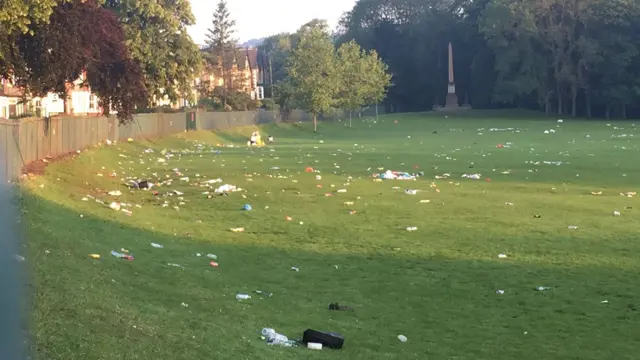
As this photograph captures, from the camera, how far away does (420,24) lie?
116500 millimetres

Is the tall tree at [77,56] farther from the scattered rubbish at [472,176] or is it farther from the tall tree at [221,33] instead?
the tall tree at [221,33]

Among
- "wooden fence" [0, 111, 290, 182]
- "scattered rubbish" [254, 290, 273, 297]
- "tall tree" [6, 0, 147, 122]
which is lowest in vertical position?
"scattered rubbish" [254, 290, 273, 297]

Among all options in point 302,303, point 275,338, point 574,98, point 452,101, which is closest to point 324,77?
point 574,98

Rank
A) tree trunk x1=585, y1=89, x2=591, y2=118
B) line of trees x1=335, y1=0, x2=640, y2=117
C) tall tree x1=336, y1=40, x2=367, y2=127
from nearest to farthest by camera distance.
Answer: tall tree x1=336, y1=40, x2=367, y2=127 < line of trees x1=335, y1=0, x2=640, y2=117 < tree trunk x1=585, y1=89, x2=591, y2=118

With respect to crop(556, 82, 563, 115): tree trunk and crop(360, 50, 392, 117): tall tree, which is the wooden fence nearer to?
crop(360, 50, 392, 117): tall tree

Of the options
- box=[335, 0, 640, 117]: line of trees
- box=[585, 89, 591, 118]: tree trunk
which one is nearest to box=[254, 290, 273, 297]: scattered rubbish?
box=[335, 0, 640, 117]: line of trees

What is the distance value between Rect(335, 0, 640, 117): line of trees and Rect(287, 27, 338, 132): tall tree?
2746cm

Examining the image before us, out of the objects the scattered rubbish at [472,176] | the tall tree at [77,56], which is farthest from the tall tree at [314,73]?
the scattered rubbish at [472,176]

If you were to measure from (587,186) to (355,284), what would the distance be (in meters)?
13.5

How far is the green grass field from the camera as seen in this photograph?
7.81 m

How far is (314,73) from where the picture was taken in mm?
73062

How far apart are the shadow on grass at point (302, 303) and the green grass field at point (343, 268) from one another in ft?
0.10

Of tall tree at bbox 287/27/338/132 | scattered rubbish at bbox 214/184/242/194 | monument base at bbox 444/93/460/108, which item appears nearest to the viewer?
scattered rubbish at bbox 214/184/242/194

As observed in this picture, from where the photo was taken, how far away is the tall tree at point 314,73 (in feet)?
236
